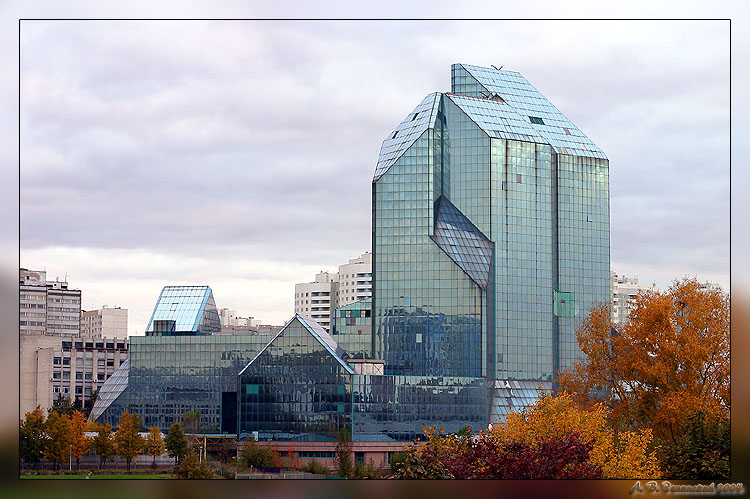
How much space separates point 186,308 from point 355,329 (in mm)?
19402

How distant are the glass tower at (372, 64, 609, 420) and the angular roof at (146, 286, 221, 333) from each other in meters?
19.6

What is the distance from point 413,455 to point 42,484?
1269cm

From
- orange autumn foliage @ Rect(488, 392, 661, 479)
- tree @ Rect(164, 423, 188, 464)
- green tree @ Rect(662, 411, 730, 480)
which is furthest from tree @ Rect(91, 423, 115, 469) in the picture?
green tree @ Rect(662, 411, 730, 480)

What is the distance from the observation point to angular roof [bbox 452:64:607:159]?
126375 mm

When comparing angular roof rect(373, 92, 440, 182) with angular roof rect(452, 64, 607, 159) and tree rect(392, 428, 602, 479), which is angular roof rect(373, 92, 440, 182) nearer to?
angular roof rect(452, 64, 607, 159)

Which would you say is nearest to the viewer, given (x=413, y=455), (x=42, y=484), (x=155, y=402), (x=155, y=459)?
(x=42, y=484)

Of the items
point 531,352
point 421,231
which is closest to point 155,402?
point 421,231

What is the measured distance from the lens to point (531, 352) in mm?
120750

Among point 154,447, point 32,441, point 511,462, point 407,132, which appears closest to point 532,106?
point 407,132

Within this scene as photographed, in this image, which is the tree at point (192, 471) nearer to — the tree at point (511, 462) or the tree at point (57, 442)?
the tree at point (511, 462)

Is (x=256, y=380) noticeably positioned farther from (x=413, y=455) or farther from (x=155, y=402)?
(x=413, y=455)

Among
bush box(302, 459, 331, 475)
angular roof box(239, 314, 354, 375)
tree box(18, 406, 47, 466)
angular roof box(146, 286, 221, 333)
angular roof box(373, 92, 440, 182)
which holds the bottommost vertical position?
bush box(302, 459, 331, 475)

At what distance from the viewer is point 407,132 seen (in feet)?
392

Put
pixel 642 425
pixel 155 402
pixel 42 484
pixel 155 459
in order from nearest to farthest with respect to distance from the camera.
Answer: pixel 42 484 → pixel 642 425 → pixel 155 459 → pixel 155 402
